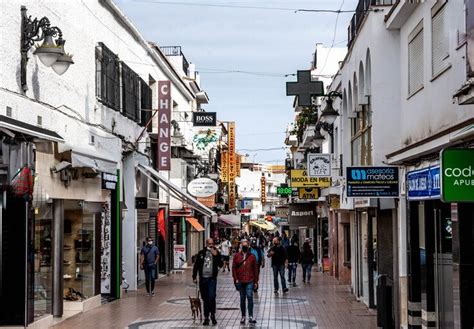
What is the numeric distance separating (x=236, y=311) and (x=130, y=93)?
937 cm

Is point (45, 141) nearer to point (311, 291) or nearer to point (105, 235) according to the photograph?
point (105, 235)

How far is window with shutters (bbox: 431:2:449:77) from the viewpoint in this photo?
12211 millimetres

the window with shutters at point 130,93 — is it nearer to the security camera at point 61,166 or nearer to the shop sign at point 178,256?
the security camera at point 61,166

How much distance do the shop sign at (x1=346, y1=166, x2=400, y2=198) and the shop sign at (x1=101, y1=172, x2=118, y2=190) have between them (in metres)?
7.95

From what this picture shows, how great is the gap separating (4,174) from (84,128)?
663 cm

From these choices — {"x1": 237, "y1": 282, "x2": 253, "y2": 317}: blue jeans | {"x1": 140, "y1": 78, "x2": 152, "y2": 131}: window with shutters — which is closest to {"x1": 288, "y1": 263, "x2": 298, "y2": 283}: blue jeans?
{"x1": 140, "y1": 78, "x2": 152, "y2": 131}: window with shutters

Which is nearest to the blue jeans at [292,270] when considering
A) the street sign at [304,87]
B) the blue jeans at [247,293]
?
the street sign at [304,87]

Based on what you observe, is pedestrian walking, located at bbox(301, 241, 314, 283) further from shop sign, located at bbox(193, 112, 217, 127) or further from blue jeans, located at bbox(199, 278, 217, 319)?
blue jeans, located at bbox(199, 278, 217, 319)

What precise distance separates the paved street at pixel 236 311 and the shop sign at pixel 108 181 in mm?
3116

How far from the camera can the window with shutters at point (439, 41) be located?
40.1ft

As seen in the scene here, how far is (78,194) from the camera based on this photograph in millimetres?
→ 20047

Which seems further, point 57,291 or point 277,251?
point 277,251

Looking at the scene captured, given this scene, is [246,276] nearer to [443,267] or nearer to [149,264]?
[443,267]

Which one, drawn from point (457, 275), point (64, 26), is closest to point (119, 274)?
point (64, 26)
